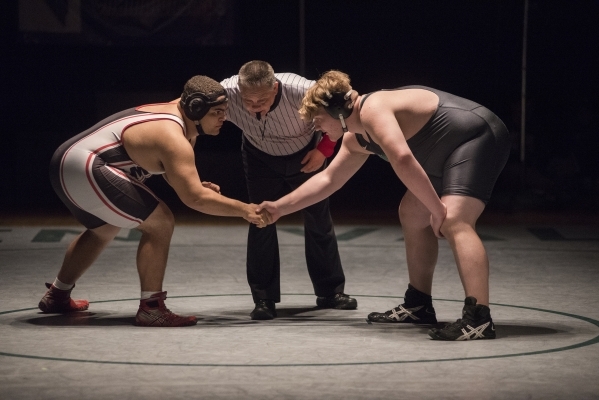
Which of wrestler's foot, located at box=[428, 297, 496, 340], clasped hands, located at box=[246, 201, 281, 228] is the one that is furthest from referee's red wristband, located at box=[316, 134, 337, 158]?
wrestler's foot, located at box=[428, 297, 496, 340]

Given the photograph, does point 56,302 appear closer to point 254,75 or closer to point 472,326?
point 254,75

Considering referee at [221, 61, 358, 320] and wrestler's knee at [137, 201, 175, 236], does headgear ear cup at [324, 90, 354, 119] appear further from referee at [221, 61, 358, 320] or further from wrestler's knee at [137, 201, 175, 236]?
wrestler's knee at [137, 201, 175, 236]

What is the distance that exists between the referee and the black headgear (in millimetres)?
214

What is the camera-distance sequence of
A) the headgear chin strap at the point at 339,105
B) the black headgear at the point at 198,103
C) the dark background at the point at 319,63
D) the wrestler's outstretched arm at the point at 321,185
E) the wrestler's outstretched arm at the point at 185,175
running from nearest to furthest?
the headgear chin strap at the point at 339,105, the wrestler's outstretched arm at the point at 185,175, the black headgear at the point at 198,103, the wrestler's outstretched arm at the point at 321,185, the dark background at the point at 319,63

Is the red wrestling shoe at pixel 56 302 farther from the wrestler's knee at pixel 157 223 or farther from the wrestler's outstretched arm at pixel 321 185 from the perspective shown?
the wrestler's outstretched arm at pixel 321 185

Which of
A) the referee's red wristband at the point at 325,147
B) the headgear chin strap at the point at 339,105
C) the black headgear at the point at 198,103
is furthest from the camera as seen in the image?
the referee's red wristband at the point at 325,147

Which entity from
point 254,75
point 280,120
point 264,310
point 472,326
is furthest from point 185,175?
point 472,326

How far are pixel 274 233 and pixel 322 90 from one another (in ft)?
3.77

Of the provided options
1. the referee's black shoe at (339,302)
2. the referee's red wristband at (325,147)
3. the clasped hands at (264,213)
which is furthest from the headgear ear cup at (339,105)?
the referee's black shoe at (339,302)

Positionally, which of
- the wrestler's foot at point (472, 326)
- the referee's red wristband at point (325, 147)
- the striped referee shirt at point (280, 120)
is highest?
the striped referee shirt at point (280, 120)

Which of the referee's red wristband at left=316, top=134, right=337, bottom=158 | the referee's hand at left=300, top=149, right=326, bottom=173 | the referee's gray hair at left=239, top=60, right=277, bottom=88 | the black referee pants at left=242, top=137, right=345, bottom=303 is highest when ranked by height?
the referee's gray hair at left=239, top=60, right=277, bottom=88

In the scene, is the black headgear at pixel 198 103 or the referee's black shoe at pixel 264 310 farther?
the referee's black shoe at pixel 264 310

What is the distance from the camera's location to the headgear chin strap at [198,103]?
5.05 meters

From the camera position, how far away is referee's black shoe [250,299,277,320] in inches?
212
